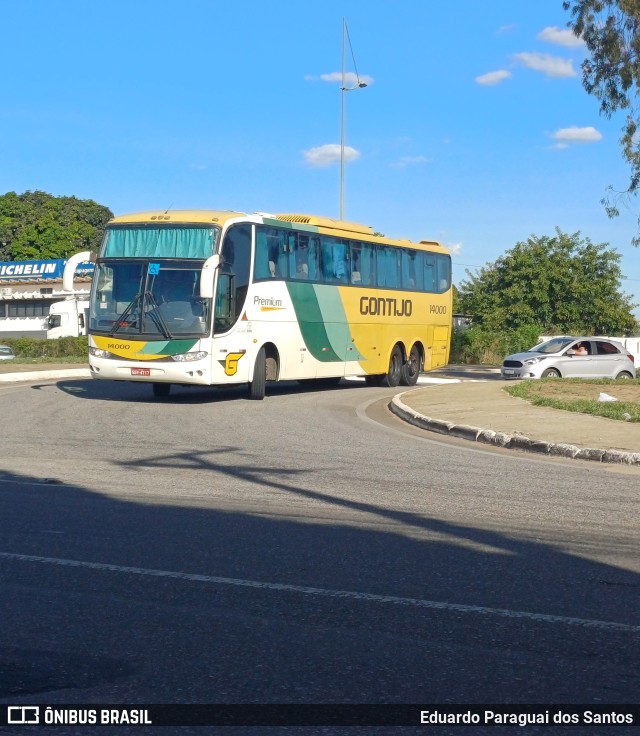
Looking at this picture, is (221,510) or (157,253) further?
(157,253)

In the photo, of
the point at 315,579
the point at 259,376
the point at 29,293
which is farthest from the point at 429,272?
the point at 29,293

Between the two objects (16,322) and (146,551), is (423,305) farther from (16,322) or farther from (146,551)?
(16,322)

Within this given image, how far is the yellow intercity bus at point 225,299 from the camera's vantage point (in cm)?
2059

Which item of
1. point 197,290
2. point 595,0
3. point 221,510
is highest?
point 595,0

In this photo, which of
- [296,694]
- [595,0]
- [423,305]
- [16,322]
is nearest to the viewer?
[296,694]

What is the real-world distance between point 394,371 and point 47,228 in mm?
84886

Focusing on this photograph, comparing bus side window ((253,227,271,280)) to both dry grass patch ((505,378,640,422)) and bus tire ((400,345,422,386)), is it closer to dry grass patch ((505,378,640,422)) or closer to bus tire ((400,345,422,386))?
dry grass patch ((505,378,640,422))

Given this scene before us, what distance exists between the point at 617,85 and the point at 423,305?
959cm

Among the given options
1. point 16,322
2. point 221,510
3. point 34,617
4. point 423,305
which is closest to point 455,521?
point 221,510

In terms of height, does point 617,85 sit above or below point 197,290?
above

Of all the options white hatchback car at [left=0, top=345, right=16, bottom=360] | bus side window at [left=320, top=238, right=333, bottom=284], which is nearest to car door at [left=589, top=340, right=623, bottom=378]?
bus side window at [left=320, top=238, right=333, bottom=284]

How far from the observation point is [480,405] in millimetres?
19797

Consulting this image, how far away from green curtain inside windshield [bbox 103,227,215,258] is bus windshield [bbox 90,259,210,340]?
19 centimetres

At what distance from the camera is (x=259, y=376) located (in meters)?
22.3
